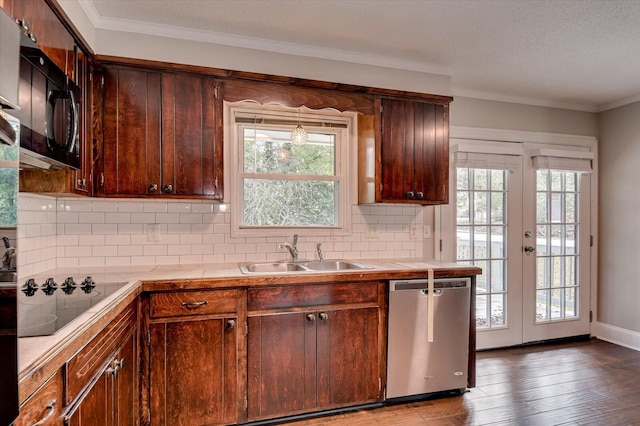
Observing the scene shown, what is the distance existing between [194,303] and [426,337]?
1552 mm

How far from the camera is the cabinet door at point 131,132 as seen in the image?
91.3 inches

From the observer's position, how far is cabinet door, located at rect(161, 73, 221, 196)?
241 cm

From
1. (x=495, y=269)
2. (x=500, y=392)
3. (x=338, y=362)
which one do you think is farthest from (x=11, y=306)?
(x=495, y=269)

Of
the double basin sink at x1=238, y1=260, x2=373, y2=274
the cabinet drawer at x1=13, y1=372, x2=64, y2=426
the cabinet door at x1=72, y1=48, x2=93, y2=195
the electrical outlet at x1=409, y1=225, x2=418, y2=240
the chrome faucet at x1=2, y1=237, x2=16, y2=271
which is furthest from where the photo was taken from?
the electrical outlet at x1=409, y1=225, x2=418, y2=240

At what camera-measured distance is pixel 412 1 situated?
7.27ft

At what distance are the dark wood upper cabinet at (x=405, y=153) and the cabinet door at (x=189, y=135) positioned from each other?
117 cm

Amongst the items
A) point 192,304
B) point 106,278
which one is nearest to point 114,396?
point 192,304

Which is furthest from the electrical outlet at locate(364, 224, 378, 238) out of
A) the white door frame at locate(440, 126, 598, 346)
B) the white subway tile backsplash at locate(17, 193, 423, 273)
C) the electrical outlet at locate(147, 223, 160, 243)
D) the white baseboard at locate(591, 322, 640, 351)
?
the white baseboard at locate(591, 322, 640, 351)

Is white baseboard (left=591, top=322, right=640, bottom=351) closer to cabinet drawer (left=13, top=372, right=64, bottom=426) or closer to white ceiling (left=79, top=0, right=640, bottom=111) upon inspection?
white ceiling (left=79, top=0, right=640, bottom=111)

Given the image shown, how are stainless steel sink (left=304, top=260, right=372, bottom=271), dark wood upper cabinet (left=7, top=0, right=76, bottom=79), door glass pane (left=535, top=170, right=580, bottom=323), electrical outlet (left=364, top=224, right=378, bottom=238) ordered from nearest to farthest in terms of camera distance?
dark wood upper cabinet (left=7, top=0, right=76, bottom=79) → stainless steel sink (left=304, top=260, right=372, bottom=271) → electrical outlet (left=364, top=224, right=378, bottom=238) → door glass pane (left=535, top=170, right=580, bottom=323)

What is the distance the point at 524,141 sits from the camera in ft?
12.6

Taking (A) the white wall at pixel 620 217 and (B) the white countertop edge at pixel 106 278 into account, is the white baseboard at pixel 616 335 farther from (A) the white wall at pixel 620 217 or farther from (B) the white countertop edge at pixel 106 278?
(B) the white countertop edge at pixel 106 278

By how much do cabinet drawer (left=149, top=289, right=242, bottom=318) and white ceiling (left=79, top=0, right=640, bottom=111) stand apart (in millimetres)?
1747

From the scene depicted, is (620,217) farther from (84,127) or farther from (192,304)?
(84,127)
